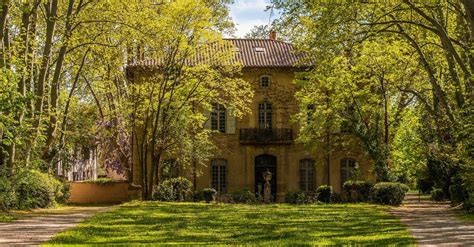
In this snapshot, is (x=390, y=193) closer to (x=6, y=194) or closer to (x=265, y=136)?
(x=265, y=136)

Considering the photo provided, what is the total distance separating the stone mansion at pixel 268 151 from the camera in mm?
37656

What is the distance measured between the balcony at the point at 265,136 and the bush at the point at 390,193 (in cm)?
1115

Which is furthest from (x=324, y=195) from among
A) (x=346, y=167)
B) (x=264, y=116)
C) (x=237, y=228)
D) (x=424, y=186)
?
(x=237, y=228)

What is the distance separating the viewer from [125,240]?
12.7 meters

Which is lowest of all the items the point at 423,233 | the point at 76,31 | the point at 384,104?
the point at 423,233

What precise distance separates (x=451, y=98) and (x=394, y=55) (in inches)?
130

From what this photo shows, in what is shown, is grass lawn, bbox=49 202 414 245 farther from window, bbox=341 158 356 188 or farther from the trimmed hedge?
window, bbox=341 158 356 188

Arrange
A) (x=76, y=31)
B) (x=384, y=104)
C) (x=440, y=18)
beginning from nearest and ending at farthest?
(x=440, y=18) < (x=76, y=31) < (x=384, y=104)

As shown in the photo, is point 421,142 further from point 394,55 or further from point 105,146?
A: point 105,146

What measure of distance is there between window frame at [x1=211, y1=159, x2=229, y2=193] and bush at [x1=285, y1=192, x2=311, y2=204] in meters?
5.77

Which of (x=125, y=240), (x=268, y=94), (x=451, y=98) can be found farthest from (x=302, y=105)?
(x=125, y=240)

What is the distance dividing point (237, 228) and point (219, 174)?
22583mm

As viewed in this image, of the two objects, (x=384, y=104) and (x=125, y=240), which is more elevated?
(x=384, y=104)

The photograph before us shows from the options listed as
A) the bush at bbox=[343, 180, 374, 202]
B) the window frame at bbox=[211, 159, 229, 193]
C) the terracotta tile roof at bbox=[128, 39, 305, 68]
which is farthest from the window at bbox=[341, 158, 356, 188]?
the window frame at bbox=[211, 159, 229, 193]
